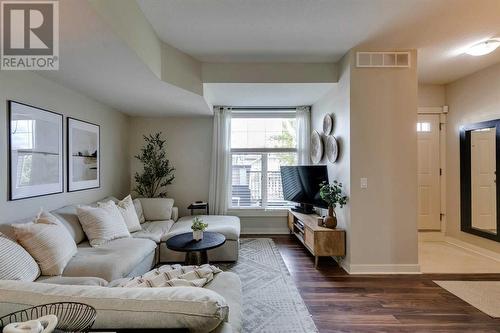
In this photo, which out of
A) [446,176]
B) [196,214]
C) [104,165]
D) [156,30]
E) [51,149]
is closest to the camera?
[156,30]

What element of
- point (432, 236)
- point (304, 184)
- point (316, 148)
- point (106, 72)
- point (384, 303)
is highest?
point (106, 72)

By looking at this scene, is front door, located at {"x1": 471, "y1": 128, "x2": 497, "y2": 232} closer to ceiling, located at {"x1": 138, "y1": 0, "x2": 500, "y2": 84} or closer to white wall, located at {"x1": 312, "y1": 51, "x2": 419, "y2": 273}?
ceiling, located at {"x1": 138, "y1": 0, "x2": 500, "y2": 84}

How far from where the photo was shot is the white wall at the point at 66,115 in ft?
7.55

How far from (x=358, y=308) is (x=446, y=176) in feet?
10.7

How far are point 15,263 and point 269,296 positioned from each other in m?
2.07

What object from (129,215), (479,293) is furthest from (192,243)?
(479,293)

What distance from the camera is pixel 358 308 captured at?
2.40m

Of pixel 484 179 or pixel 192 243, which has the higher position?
pixel 484 179

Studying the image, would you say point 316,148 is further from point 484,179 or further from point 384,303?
point 384,303

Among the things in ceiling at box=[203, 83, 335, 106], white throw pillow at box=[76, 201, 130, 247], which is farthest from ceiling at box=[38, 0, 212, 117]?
white throw pillow at box=[76, 201, 130, 247]

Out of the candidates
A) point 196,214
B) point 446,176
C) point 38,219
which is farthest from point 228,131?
point 446,176

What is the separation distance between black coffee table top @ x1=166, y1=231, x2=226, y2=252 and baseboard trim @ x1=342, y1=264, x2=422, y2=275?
5.33 feet

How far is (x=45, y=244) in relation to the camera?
2078 millimetres

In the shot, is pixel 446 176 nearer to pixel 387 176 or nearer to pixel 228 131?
pixel 387 176
